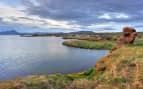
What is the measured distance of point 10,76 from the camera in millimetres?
37875

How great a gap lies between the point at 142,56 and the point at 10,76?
24.6m

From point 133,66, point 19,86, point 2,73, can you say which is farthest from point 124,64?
point 2,73

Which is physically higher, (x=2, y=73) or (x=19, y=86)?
(x=19, y=86)

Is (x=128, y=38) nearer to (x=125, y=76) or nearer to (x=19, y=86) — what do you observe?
(x=125, y=76)

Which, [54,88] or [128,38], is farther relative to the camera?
[128,38]

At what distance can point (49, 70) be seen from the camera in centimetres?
4288

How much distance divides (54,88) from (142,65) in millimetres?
9179

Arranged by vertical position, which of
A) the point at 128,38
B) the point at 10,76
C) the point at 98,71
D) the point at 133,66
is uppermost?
the point at 128,38

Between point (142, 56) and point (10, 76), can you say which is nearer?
point (142, 56)

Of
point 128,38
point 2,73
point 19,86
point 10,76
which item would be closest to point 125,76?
point 19,86

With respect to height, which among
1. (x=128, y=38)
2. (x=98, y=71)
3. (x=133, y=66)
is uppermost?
(x=128, y=38)

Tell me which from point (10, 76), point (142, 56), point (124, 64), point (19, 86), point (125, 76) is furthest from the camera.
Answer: point (10, 76)

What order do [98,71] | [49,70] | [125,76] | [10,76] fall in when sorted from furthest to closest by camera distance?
[49,70] < [10,76] < [98,71] < [125,76]

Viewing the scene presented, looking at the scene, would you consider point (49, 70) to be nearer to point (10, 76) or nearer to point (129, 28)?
point (10, 76)
